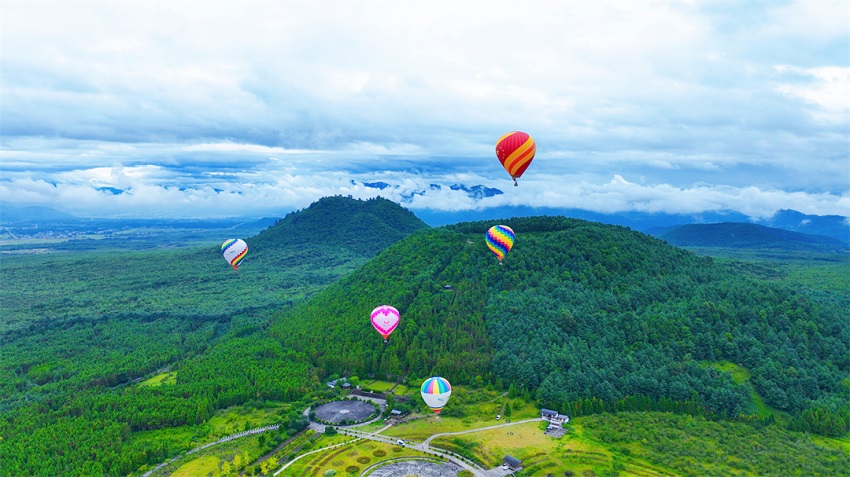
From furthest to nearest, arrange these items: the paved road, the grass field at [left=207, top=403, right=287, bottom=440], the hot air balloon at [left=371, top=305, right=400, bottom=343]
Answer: the hot air balloon at [left=371, top=305, right=400, bottom=343], the grass field at [left=207, top=403, right=287, bottom=440], the paved road

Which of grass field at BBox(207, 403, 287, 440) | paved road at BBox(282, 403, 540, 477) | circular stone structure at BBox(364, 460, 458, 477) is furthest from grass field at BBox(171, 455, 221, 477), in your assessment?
circular stone structure at BBox(364, 460, 458, 477)

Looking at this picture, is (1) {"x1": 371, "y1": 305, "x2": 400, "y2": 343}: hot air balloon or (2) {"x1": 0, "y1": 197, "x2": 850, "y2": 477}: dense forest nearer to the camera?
(2) {"x1": 0, "y1": 197, "x2": 850, "y2": 477}: dense forest

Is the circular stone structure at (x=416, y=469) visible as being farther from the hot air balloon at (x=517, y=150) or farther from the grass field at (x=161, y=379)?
the grass field at (x=161, y=379)

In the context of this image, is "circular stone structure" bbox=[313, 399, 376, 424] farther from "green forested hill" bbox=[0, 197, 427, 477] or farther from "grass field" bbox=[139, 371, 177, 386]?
"grass field" bbox=[139, 371, 177, 386]

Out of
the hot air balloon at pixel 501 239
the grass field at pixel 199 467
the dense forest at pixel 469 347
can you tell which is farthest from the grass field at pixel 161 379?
the hot air balloon at pixel 501 239

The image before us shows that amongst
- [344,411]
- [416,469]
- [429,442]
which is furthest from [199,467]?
[429,442]

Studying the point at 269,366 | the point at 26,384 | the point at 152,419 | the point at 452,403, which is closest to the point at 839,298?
the point at 452,403
